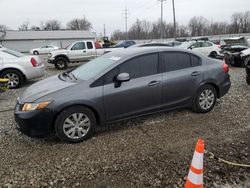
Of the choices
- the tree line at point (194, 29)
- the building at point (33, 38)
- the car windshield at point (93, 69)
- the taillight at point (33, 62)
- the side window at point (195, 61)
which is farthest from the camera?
the tree line at point (194, 29)

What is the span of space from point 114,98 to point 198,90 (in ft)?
6.38

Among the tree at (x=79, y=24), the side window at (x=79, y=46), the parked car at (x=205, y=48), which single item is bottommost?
the parked car at (x=205, y=48)

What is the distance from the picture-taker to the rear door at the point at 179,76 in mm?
4520

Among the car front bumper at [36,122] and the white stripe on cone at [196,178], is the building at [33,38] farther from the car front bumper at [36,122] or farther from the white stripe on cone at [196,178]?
the white stripe on cone at [196,178]

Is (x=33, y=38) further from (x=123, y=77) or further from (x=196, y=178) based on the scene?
(x=196, y=178)

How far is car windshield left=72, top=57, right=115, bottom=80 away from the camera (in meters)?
4.19

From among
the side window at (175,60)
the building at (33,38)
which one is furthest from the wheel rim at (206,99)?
the building at (33,38)

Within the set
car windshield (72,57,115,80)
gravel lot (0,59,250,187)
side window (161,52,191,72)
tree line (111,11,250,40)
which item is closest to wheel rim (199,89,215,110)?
gravel lot (0,59,250,187)

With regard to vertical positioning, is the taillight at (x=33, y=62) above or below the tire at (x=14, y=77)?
above

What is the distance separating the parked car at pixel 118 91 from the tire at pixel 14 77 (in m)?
4.26

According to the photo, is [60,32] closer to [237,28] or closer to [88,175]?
[88,175]

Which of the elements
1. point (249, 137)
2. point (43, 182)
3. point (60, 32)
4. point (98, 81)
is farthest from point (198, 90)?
point (60, 32)

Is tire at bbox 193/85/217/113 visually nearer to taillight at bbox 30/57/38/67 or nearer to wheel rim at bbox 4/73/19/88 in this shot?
taillight at bbox 30/57/38/67

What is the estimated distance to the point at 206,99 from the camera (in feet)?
16.5
